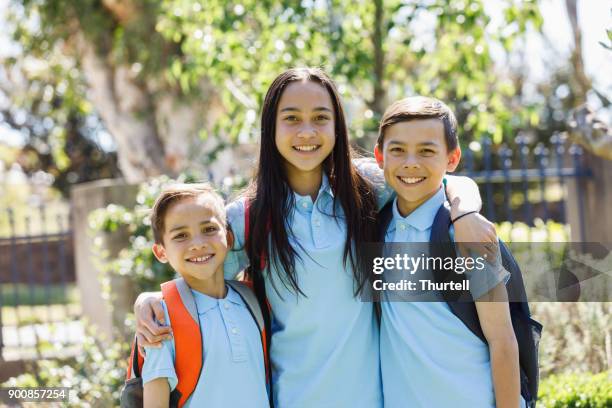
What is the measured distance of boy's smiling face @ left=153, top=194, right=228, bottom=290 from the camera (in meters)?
2.31

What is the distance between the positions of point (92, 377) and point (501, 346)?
10.3 feet

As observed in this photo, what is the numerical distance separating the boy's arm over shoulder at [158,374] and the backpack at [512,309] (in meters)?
0.86

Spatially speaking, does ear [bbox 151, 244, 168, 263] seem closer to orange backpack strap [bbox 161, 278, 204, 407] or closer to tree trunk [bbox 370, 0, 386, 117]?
orange backpack strap [bbox 161, 278, 204, 407]

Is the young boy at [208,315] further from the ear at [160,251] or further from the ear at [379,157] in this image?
the ear at [379,157]

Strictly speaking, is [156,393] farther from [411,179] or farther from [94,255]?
[94,255]

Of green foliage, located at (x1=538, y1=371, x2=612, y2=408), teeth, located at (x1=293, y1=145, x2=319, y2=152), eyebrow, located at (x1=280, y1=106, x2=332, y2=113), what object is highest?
eyebrow, located at (x1=280, y1=106, x2=332, y2=113)

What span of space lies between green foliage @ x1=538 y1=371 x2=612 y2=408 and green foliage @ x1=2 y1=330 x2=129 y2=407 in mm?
2445

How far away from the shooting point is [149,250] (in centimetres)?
467

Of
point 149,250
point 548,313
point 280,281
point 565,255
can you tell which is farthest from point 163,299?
point 548,313

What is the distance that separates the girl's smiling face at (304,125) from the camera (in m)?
2.38

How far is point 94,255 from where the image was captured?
607cm

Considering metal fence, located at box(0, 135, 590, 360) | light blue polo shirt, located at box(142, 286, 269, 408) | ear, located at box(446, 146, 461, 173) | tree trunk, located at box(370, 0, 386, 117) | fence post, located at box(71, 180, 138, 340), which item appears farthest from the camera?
metal fence, located at box(0, 135, 590, 360)

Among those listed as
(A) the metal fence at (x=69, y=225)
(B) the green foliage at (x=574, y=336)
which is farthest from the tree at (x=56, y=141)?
(B) the green foliage at (x=574, y=336)

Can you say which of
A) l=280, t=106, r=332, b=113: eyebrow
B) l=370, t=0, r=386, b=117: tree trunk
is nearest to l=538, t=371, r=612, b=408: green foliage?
l=280, t=106, r=332, b=113: eyebrow
